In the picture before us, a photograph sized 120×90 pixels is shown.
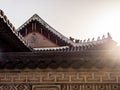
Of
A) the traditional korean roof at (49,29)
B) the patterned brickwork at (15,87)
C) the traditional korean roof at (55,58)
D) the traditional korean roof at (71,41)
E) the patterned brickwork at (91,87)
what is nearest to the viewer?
the traditional korean roof at (55,58)

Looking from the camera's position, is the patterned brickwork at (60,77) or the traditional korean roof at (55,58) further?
the patterned brickwork at (60,77)

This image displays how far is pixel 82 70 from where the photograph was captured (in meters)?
5.64

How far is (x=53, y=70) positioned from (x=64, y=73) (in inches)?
9.6

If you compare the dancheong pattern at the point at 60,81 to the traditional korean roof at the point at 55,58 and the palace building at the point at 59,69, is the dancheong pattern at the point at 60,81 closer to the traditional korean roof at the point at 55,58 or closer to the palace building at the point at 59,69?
the palace building at the point at 59,69

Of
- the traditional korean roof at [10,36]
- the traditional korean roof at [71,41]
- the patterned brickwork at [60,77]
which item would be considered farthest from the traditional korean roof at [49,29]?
the patterned brickwork at [60,77]

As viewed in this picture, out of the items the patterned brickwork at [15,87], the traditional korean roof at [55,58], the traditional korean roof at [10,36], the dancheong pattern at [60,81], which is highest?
the traditional korean roof at [10,36]

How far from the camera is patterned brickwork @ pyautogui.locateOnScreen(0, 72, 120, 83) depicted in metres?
5.59

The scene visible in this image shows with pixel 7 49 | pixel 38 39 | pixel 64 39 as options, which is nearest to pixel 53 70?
pixel 7 49

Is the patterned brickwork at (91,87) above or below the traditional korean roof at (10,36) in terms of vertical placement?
below

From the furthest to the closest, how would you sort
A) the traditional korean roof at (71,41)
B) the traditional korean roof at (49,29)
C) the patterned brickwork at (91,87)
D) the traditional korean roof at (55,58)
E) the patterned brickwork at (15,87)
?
the traditional korean roof at (49,29)
the traditional korean roof at (71,41)
the patterned brickwork at (15,87)
the patterned brickwork at (91,87)
the traditional korean roof at (55,58)

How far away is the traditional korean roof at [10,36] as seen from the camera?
18.4 ft

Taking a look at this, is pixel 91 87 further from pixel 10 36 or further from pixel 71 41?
pixel 71 41

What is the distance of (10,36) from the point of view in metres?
6.25

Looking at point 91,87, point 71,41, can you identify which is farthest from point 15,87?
point 71,41
